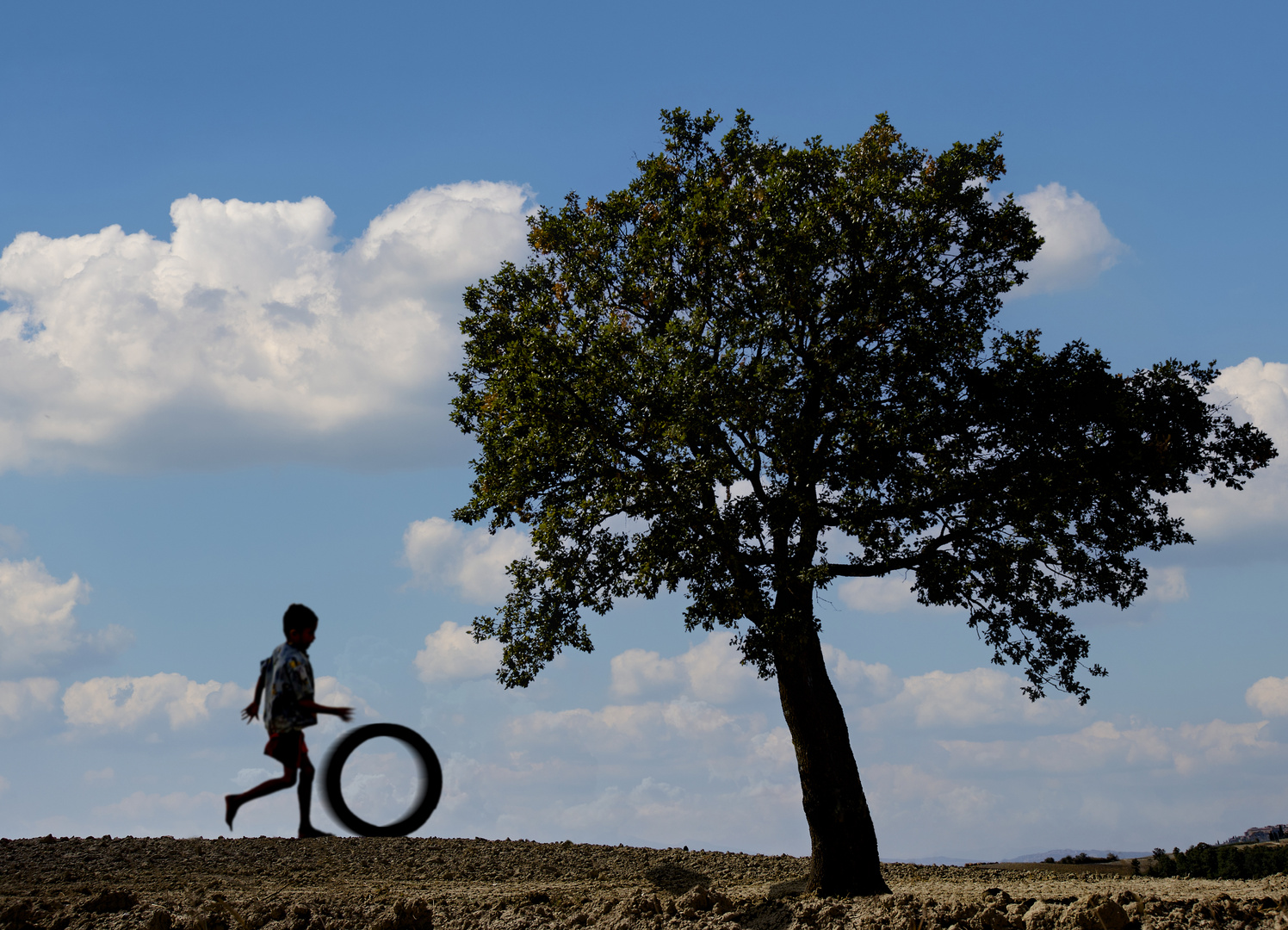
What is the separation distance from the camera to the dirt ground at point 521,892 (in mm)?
14219

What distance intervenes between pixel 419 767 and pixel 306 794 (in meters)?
0.81

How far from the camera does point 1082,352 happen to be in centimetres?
1961

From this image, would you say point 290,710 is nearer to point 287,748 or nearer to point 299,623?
point 287,748

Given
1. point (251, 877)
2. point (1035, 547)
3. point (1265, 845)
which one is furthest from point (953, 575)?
point (1265, 845)

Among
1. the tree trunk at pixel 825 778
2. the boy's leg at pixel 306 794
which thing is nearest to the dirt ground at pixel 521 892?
the tree trunk at pixel 825 778

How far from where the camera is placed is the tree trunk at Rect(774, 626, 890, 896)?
60.1ft

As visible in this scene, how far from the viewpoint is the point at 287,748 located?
5.30 m

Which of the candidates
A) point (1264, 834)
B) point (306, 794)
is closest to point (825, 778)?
point (306, 794)

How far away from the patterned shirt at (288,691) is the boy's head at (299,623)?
0.07 meters

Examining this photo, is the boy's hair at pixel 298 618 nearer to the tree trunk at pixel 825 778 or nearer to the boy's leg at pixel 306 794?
the boy's leg at pixel 306 794

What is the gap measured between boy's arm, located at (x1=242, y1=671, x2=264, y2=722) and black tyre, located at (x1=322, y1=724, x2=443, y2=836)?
73 centimetres

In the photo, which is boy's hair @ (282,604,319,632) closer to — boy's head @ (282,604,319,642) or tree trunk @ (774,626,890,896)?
boy's head @ (282,604,319,642)

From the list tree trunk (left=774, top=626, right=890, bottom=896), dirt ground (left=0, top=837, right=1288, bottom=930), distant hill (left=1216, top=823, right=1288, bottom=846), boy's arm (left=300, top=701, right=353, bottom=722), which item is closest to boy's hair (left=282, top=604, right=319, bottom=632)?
boy's arm (left=300, top=701, right=353, bottom=722)

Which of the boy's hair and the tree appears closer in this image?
the boy's hair
